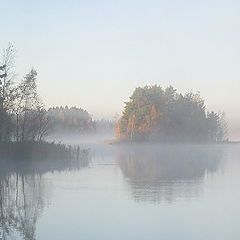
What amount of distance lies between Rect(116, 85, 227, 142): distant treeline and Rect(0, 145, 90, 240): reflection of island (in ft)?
166

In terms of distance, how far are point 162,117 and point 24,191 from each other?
72287 mm

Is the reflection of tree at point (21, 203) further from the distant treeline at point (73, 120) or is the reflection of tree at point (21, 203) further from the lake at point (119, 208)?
the distant treeline at point (73, 120)

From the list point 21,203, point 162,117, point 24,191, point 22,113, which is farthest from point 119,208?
point 162,117

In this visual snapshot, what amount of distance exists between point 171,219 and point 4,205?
627 cm

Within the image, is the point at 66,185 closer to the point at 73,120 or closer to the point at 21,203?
the point at 21,203

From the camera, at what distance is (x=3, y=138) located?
152 feet

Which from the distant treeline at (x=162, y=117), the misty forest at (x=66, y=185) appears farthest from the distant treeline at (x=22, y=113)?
the distant treeline at (x=162, y=117)

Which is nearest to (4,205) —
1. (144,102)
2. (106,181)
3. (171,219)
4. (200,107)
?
(171,219)

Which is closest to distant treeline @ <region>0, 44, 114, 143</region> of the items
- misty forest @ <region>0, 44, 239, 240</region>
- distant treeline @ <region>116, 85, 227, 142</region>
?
misty forest @ <region>0, 44, 239, 240</region>

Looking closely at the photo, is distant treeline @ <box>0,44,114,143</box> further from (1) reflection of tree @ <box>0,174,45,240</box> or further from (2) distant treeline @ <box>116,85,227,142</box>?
(2) distant treeline @ <box>116,85,227,142</box>

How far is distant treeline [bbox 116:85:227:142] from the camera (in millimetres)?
96062

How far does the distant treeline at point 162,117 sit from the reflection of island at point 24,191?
50.7 metres

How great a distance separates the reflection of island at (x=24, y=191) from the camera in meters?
14.8

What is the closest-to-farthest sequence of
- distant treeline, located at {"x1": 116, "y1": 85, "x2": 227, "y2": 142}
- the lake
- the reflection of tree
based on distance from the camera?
the lake
the reflection of tree
distant treeline, located at {"x1": 116, "y1": 85, "x2": 227, "y2": 142}
